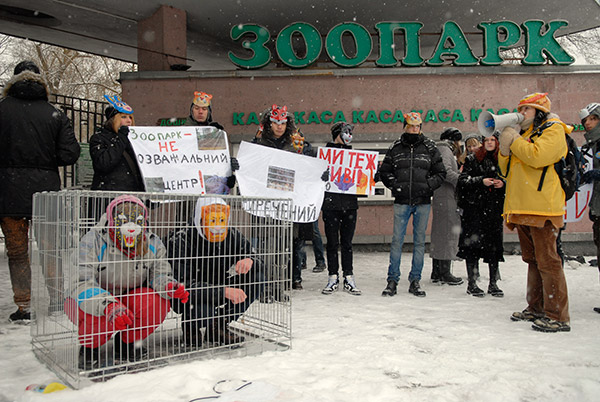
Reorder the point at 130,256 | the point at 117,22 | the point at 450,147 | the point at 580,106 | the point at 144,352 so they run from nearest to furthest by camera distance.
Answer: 1. the point at 130,256
2. the point at 144,352
3. the point at 450,147
4. the point at 580,106
5. the point at 117,22

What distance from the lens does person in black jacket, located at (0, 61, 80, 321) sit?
4.65 m

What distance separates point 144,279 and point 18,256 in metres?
1.98

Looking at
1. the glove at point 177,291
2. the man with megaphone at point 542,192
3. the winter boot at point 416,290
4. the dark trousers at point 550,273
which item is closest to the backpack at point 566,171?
the man with megaphone at point 542,192

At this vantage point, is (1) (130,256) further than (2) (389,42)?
No

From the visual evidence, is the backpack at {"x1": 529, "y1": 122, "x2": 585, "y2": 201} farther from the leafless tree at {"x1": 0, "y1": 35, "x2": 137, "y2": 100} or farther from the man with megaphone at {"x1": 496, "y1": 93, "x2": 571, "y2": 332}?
the leafless tree at {"x1": 0, "y1": 35, "x2": 137, "y2": 100}

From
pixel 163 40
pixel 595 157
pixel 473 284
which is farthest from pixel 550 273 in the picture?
pixel 163 40

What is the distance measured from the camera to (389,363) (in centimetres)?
358

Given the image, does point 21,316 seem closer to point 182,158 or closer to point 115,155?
point 115,155

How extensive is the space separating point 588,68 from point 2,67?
30.2m

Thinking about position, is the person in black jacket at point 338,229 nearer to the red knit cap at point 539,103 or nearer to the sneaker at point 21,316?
the red knit cap at point 539,103

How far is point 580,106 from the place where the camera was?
11.5m

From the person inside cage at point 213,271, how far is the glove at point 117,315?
50 cm

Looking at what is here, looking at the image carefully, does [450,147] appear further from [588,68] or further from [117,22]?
[117,22]

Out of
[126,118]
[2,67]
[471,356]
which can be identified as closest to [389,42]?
[126,118]
